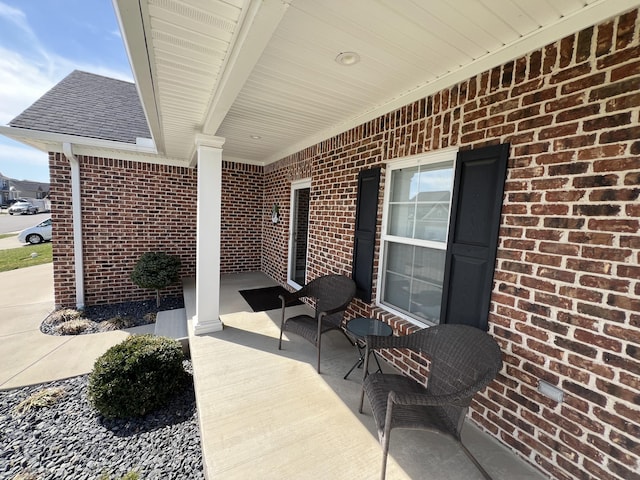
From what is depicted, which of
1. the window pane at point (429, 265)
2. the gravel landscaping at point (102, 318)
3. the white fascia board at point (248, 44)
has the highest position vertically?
the white fascia board at point (248, 44)

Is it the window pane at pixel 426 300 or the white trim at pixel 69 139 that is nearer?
the window pane at pixel 426 300

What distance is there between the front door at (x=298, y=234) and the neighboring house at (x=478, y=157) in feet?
5.36

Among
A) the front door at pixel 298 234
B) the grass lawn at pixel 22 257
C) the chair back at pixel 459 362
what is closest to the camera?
the chair back at pixel 459 362

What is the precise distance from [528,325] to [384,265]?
151 centimetres

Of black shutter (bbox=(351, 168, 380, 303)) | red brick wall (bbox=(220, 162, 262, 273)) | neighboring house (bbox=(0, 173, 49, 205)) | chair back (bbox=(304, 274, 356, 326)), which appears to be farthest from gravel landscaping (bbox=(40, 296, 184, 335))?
neighboring house (bbox=(0, 173, 49, 205))

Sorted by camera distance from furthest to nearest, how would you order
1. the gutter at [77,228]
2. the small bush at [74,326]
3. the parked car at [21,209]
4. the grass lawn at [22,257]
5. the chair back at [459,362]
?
the parked car at [21,209] < the grass lawn at [22,257] < the gutter at [77,228] < the small bush at [74,326] < the chair back at [459,362]

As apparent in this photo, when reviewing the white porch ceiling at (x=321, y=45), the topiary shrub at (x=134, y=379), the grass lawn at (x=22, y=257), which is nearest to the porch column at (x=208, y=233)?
the white porch ceiling at (x=321, y=45)

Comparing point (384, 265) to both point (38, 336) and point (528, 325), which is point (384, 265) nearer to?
point (528, 325)

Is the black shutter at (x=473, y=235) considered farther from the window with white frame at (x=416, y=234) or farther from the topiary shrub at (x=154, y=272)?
the topiary shrub at (x=154, y=272)

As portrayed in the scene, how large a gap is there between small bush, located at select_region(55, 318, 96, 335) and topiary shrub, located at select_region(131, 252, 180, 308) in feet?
3.00

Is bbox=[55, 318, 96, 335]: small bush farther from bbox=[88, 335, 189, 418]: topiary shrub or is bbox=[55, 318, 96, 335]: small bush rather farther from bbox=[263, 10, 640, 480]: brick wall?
bbox=[263, 10, 640, 480]: brick wall

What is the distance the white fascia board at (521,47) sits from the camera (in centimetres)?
139

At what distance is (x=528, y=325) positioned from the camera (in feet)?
5.79

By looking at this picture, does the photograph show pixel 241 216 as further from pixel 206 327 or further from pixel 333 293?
pixel 333 293
